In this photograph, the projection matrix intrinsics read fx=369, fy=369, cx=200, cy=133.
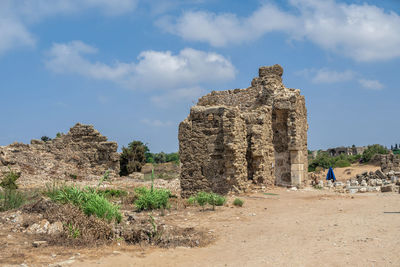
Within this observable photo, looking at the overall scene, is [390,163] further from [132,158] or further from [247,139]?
[132,158]

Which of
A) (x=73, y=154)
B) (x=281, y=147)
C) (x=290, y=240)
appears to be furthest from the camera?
(x=73, y=154)

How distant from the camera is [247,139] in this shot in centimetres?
1296

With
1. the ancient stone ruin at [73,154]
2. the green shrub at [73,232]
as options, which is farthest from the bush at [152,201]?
the ancient stone ruin at [73,154]

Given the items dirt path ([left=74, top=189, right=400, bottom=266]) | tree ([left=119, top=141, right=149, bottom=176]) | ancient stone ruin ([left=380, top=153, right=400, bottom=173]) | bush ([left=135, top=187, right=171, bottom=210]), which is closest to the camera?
dirt path ([left=74, top=189, right=400, bottom=266])

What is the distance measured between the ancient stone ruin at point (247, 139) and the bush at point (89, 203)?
14.9 ft

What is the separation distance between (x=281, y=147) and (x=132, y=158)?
62.1 feet

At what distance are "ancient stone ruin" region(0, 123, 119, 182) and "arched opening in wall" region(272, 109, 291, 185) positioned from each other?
11438 millimetres

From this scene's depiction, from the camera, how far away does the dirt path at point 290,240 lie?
465cm

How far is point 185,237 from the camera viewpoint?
5.86 m

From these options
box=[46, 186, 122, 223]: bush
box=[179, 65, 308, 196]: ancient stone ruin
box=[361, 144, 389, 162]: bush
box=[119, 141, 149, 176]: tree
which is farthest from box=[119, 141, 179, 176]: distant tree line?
box=[46, 186, 122, 223]: bush

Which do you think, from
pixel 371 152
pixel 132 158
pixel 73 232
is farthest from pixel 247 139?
pixel 371 152

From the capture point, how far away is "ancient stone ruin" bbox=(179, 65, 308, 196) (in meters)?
10.9

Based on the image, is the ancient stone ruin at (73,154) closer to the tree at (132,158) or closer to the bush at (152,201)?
the tree at (132,158)

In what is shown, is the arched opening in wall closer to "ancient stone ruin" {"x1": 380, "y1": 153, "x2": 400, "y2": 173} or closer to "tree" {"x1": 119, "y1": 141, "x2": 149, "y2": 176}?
"ancient stone ruin" {"x1": 380, "y1": 153, "x2": 400, "y2": 173}
